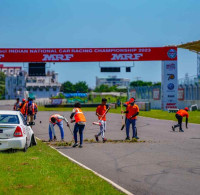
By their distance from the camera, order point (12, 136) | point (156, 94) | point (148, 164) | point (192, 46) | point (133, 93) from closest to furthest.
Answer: point (148, 164) → point (12, 136) → point (192, 46) → point (156, 94) → point (133, 93)

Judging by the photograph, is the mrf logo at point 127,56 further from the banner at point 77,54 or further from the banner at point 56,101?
the banner at point 56,101

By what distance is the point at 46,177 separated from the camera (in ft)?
29.2

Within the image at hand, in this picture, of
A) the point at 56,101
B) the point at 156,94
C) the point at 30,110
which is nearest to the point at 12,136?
the point at 30,110

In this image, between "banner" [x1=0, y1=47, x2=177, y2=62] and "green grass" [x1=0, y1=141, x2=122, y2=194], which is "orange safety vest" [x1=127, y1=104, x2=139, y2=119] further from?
"banner" [x1=0, y1=47, x2=177, y2=62]

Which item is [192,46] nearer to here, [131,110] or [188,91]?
[188,91]

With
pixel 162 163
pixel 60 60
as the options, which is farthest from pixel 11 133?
pixel 60 60

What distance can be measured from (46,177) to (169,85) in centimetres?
4295

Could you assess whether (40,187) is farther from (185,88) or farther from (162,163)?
(185,88)

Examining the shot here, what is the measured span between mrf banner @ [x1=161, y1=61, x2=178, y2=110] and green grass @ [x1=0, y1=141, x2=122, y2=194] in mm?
38987

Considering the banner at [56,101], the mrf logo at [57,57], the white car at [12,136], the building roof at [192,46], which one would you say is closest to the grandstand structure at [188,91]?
the building roof at [192,46]

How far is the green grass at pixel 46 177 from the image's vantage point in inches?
301

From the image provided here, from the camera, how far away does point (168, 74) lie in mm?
51469

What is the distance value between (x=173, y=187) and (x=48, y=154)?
17.8 ft

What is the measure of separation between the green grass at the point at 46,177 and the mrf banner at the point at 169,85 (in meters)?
Answer: 39.0
